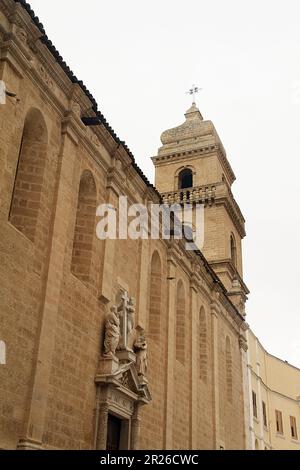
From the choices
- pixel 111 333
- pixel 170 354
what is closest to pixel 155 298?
pixel 170 354

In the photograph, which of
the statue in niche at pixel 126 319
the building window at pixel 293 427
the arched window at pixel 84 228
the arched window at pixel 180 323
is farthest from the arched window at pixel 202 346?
the building window at pixel 293 427

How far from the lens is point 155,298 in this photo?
55.3 feet

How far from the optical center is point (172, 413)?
1609cm

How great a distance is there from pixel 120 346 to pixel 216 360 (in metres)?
8.79

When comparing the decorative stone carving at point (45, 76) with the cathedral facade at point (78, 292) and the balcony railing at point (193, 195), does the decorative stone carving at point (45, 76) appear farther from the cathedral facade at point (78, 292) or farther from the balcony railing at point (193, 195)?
the balcony railing at point (193, 195)

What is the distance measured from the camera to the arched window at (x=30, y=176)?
11008mm

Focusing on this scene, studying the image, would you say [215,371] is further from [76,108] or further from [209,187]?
[209,187]

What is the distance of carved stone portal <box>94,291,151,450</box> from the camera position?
1220 centimetres

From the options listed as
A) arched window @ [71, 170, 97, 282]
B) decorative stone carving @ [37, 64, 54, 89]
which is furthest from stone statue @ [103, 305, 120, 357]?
decorative stone carving @ [37, 64, 54, 89]

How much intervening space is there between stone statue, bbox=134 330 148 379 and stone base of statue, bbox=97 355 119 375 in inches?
58.5

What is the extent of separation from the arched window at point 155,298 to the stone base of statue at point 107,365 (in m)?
3.78

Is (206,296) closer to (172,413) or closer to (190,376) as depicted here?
(190,376)

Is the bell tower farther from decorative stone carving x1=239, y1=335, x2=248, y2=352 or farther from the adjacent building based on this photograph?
the adjacent building

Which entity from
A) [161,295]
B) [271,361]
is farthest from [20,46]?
[271,361]
